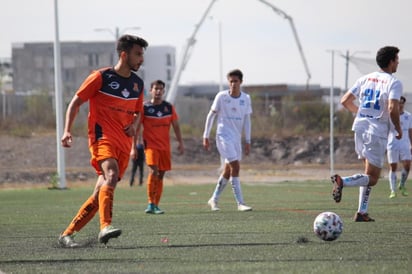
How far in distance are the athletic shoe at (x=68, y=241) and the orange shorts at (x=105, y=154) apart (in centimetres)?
76

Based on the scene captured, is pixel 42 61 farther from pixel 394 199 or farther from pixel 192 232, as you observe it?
pixel 192 232

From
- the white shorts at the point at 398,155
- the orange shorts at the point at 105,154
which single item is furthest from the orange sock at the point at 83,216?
the white shorts at the point at 398,155

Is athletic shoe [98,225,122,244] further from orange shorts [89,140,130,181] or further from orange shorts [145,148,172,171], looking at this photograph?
orange shorts [145,148,172,171]

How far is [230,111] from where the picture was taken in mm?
16781

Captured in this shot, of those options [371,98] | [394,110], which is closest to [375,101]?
[371,98]

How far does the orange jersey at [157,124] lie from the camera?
1655cm

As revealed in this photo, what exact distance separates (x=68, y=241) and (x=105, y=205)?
0.67 metres

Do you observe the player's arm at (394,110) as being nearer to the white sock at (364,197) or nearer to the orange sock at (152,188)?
the white sock at (364,197)

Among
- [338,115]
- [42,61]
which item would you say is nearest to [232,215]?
[338,115]

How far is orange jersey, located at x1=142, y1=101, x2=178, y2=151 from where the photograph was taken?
1655 centimetres

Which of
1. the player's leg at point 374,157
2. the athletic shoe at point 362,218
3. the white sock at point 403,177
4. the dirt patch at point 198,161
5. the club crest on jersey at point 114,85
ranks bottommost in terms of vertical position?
the dirt patch at point 198,161

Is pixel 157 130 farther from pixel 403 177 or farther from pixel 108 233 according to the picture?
pixel 403 177

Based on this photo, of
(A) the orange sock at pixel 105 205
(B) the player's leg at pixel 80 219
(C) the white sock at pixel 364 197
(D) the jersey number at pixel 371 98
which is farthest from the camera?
(C) the white sock at pixel 364 197

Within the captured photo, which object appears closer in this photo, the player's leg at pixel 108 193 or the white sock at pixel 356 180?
the player's leg at pixel 108 193
